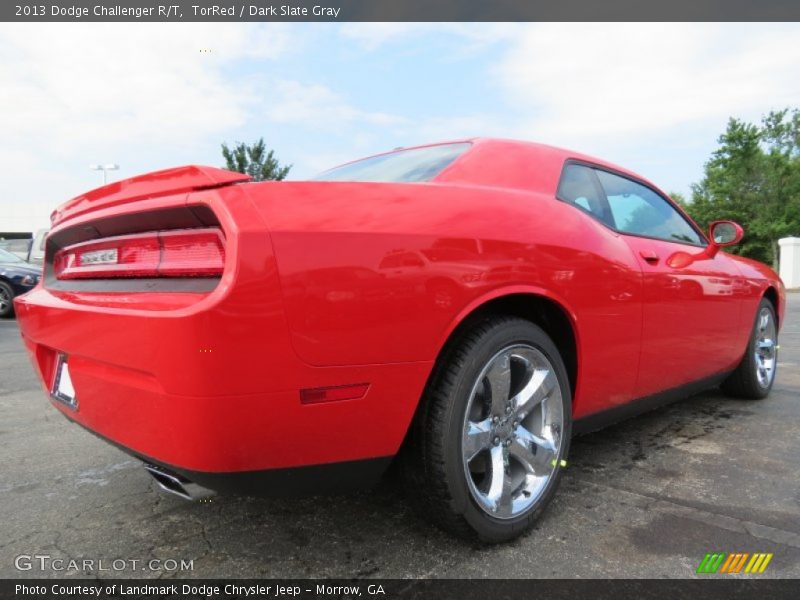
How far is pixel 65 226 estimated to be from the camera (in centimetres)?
213

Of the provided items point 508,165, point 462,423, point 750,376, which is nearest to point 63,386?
point 462,423

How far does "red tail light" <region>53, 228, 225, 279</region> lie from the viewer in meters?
1.56

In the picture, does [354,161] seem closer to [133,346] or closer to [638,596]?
[133,346]

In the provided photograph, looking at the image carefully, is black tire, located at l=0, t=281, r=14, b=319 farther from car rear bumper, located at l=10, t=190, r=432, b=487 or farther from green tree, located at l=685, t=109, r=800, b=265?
green tree, located at l=685, t=109, r=800, b=265

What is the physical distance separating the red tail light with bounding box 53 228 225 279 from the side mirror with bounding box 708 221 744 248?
3042mm

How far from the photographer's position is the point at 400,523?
2.05 meters

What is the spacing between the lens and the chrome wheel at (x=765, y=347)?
3.87 metres

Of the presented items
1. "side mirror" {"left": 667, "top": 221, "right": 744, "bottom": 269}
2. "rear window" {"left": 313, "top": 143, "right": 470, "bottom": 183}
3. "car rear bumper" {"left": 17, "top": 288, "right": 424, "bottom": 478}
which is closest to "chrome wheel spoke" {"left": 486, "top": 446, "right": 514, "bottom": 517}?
"car rear bumper" {"left": 17, "top": 288, "right": 424, "bottom": 478}

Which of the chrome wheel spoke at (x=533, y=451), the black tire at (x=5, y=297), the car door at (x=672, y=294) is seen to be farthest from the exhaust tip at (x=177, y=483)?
the black tire at (x=5, y=297)

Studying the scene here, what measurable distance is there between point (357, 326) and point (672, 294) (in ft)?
5.91

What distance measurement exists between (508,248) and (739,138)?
39004 mm

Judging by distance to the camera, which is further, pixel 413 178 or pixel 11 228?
pixel 11 228

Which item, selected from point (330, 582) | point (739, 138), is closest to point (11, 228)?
point (739, 138)

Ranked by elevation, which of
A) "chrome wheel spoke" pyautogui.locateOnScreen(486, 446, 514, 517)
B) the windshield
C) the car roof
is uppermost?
the car roof
